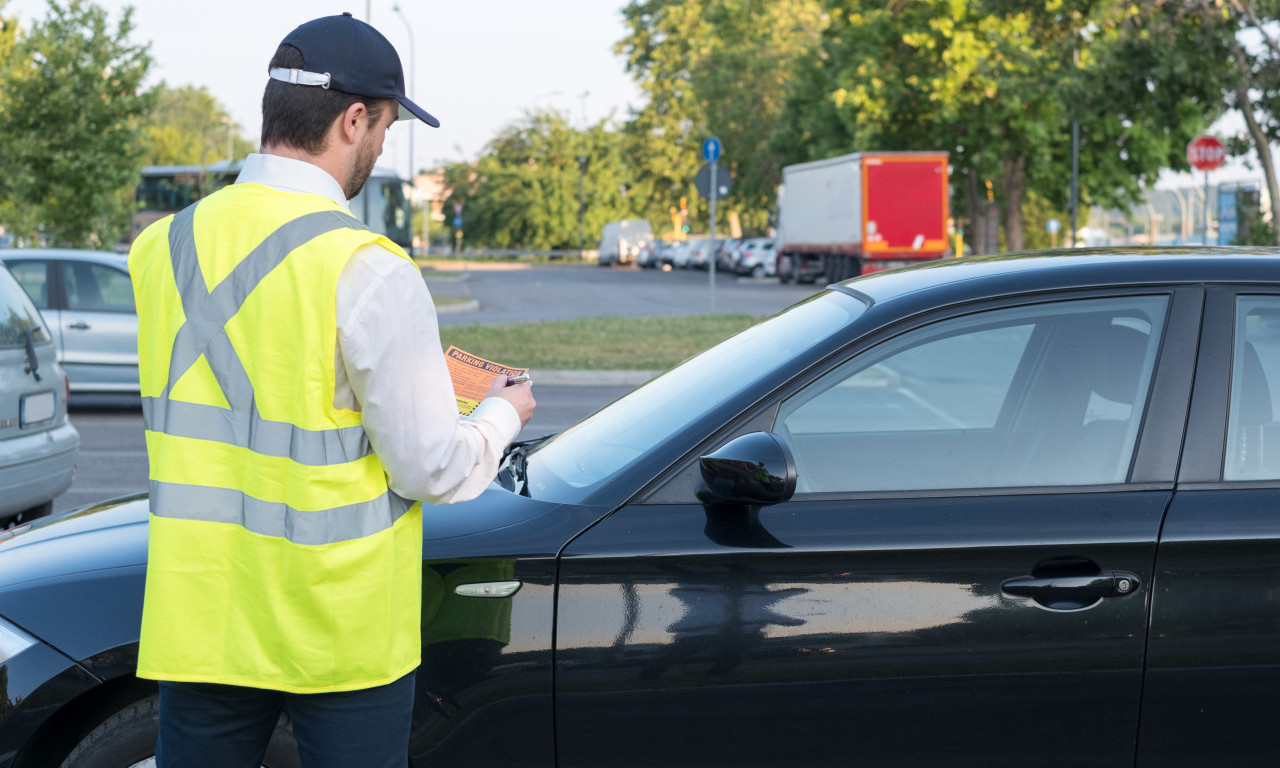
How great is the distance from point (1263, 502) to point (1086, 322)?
509mm

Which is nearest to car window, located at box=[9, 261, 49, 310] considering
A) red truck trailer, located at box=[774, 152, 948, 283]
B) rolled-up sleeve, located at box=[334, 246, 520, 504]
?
rolled-up sleeve, located at box=[334, 246, 520, 504]

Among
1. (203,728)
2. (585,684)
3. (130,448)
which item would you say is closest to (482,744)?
(585,684)

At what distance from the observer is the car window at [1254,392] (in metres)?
2.67

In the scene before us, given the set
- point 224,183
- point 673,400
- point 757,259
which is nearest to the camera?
point 673,400

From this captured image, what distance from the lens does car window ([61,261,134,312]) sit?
1139 centimetres

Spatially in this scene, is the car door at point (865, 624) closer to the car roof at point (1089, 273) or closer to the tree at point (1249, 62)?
the car roof at point (1089, 273)

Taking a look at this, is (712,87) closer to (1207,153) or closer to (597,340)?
(1207,153)

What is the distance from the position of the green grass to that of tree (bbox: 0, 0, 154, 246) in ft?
22.4

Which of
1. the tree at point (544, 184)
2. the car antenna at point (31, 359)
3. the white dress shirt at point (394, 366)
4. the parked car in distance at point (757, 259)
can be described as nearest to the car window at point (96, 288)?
the car antenna at point (31, 359)

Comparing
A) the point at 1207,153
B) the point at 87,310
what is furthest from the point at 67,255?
the point at 1207,153

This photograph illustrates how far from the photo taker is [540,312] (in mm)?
27734

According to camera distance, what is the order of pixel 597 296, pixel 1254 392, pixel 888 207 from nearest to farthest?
pixel 1254 392
pixel 888 207
pixel 597 296

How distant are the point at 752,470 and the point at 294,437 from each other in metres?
0.91

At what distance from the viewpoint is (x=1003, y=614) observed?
8.23 ft
